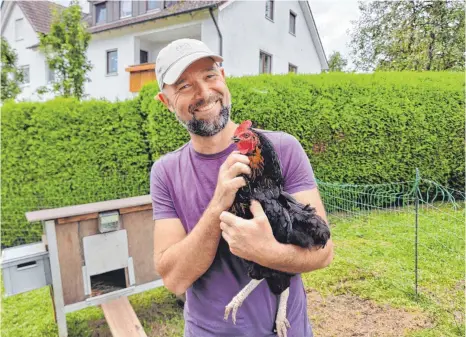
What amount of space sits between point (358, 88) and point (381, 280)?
4.45 m

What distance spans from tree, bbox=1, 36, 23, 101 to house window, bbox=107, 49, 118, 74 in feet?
13.2

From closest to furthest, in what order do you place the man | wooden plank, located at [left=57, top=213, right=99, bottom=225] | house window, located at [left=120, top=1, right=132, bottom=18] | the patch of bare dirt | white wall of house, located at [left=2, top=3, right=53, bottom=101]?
the man, wooden plank, located at [left=57, top=213, right=99, bottom=225], the patch of bare dirt, house window, located at [left=120, top=1, right=132, bottom=18], white wall of house, located at [left=2, top=3, right=53, bottom=101]

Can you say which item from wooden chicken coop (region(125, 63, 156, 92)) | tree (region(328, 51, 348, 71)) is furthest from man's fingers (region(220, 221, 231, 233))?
tree (region(328, 51, 348, 71))

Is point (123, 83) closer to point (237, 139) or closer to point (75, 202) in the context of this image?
point (75, 202)

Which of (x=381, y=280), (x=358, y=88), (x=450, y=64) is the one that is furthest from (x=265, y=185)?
(x=450, y=64)

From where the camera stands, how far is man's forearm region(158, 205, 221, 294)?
112 cm

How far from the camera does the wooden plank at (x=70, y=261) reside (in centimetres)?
305

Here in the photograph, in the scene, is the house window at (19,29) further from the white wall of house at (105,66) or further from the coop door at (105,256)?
the coop door at (105,256)

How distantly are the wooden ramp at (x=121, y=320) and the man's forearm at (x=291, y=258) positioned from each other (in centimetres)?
237

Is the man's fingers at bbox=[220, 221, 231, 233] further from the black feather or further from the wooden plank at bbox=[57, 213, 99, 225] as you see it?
the wooden plank at bbox=[57, 213, 99, 225]

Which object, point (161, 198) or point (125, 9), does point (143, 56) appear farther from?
point (161, 198)

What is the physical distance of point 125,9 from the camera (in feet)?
50.3

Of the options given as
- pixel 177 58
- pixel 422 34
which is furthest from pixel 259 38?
pixel 177 58

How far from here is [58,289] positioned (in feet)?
9.95
